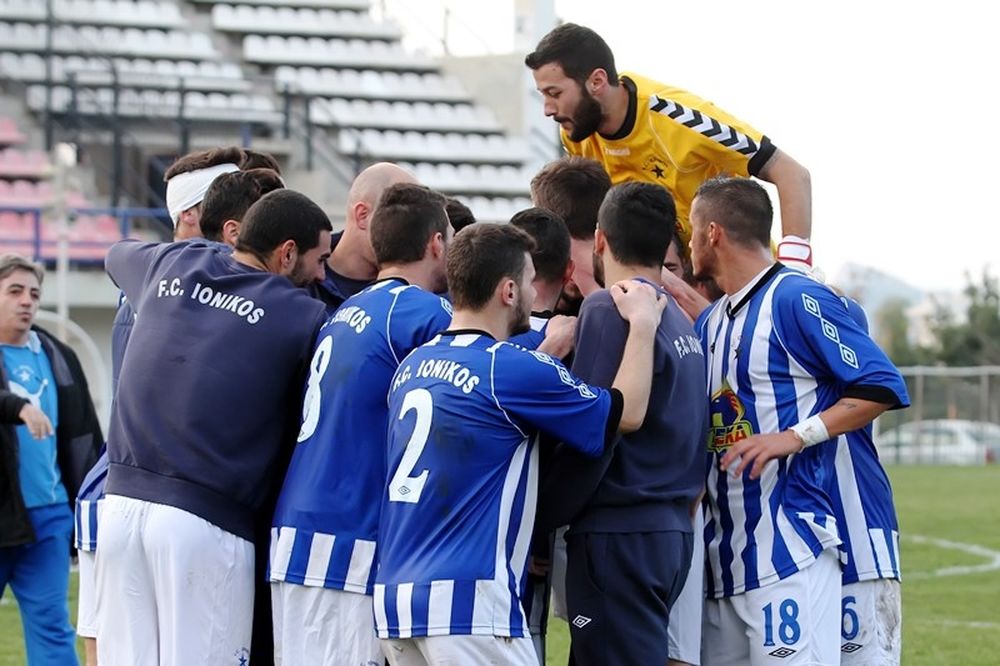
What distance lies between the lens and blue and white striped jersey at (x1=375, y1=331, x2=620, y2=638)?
4590 mm

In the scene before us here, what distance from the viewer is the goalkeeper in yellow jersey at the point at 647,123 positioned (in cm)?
602

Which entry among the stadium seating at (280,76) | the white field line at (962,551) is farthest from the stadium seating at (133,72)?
the white field line at (962,551)

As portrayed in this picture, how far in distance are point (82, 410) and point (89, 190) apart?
51.9 ft

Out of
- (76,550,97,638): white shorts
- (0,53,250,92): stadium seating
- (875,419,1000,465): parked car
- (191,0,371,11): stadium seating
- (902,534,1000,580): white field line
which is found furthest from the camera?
(875,419,1000,465): parked car

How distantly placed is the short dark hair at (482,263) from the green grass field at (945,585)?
473 centimetres

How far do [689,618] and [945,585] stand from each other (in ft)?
26.2

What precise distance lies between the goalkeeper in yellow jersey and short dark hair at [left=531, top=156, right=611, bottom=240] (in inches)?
14.4

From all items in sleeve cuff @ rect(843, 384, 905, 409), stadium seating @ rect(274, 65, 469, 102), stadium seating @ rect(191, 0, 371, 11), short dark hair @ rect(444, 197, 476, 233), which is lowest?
sleeve cuff @ rect(843, 384, 905, 409)

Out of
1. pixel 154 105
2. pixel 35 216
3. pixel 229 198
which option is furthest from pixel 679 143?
pixel 154 105

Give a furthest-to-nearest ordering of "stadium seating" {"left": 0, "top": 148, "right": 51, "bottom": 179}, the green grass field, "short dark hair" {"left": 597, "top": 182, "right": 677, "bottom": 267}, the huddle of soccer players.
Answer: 1. "stadium seating" {"left": 0, "top": 148, "right": 51, "bottom": 179}
2. the green grass field
3. "short dark hair" {"left": 597, "top": 182, "right": 677, "bottom": 267}
4. the huddle of soccer players

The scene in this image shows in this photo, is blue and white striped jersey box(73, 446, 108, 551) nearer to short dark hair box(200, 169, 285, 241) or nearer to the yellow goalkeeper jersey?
short dark hair box(200, 169, 285, 241)

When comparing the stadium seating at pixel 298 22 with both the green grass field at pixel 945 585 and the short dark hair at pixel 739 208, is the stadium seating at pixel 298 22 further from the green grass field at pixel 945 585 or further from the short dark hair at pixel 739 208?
the short dark hair at pixel 739 208

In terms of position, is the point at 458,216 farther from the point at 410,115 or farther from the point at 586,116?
the point at 410,115

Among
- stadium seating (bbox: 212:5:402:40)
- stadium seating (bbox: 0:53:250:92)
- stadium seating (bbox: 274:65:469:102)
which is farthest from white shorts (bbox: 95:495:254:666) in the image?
stadium seating (bbox: 212:5:402:40)
